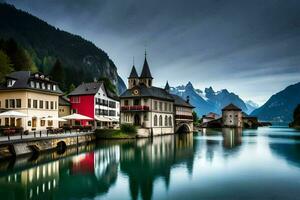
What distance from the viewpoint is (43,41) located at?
624 ft

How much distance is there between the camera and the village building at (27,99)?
41.2m

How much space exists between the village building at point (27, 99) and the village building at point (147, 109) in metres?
20.5

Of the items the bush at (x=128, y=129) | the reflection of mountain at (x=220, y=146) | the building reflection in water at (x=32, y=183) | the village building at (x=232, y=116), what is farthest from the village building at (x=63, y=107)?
the village building at (x=232, y=116)

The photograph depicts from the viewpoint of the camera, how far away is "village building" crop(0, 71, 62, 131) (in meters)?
41.2

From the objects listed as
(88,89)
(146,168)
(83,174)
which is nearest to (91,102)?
(88,89)

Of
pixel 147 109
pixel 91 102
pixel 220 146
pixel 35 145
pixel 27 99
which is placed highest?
pixel 91 102

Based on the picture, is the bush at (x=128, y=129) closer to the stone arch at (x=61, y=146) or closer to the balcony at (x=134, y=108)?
the balcony at (x=134, y=108)

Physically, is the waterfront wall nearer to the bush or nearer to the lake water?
the lake water

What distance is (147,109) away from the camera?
61000mm

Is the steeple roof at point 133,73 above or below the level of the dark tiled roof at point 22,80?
above

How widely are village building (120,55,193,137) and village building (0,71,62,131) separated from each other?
2054 cm

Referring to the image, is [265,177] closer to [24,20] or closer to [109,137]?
[109,137]

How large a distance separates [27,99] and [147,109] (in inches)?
1023

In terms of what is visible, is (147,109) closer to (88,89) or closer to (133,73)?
(88,89)
